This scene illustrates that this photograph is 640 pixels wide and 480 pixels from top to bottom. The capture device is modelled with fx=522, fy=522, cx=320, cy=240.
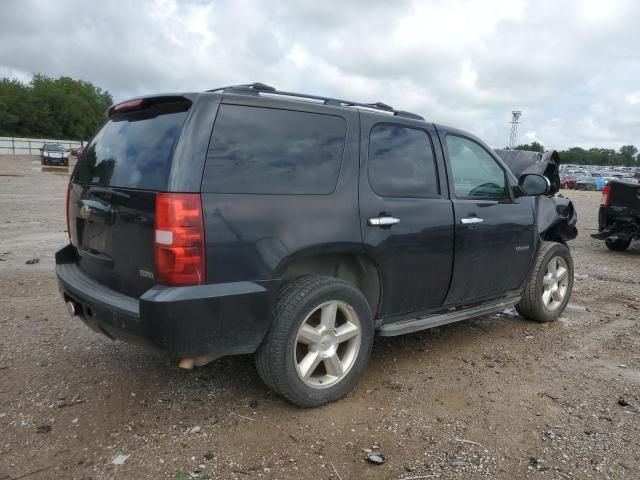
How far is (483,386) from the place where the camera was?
3652 millimetres

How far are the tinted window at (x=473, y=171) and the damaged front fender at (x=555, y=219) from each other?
649 mm

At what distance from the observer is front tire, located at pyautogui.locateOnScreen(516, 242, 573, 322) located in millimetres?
4926

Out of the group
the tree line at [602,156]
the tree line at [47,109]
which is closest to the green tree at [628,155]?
the tree line at [602,156]

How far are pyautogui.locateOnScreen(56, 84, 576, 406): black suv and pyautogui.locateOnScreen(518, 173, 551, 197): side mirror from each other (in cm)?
77

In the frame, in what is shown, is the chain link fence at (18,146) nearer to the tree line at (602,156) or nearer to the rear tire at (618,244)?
the rear tire at (618,244)

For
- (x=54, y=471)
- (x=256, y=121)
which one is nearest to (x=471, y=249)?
(x=256, y=121)

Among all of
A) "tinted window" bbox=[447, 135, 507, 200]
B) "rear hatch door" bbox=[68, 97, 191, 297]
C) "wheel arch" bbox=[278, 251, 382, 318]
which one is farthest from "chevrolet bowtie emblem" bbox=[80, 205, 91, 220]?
"tinted window" bbox=[447, 135, 507, 200]

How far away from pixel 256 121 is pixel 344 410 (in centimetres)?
183

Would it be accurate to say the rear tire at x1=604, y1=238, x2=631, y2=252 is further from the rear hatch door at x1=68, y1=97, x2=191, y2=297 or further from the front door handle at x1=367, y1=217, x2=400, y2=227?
the rear hatch door at x1=68, y1=97, x2=191, y2=297

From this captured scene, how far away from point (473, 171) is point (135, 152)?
105 inches

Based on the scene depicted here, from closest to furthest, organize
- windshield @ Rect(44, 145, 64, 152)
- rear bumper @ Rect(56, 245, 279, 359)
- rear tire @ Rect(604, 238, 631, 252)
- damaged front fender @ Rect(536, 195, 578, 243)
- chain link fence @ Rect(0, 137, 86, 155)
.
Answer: rear bumper @ Rect(56, 245, 279, 359) → damaged front fender @ Rect(536, 195, 578, 243) → rear tire @ Rect(604, 238, 631, 252) → windshield @ Rect(44, 145, 64, 152) → chain link fence @ Rect(0, 137, 86, 155)

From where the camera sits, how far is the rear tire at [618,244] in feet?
31.4

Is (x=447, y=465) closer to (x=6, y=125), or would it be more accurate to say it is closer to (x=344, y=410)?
(x=344, y=410)

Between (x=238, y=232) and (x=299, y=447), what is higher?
(x=238, y=232)
